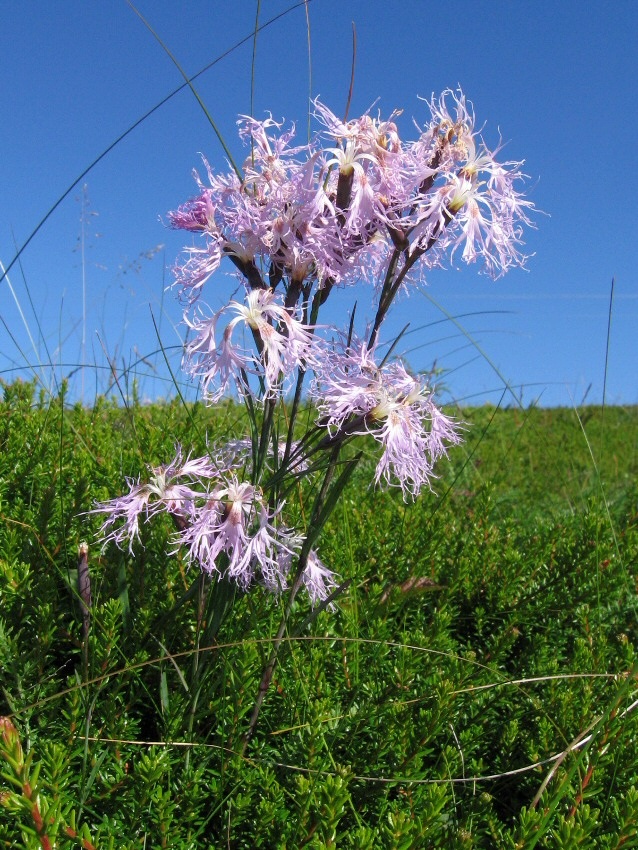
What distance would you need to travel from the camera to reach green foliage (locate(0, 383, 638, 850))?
1.49 meters

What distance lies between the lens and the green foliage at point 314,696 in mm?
1488

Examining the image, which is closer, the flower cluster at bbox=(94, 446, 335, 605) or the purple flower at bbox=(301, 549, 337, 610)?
the flower cluster at bbox=(94, 446, 335, 605)

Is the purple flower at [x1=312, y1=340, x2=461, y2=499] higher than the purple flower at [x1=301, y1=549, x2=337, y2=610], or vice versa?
the purple flower at [x1=312, y1=340, x2=461, y2=499]

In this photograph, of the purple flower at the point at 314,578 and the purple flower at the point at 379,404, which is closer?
the purple flower at the point at 379,404

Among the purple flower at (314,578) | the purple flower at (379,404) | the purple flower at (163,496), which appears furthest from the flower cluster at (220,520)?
the purple flower at (379,404)

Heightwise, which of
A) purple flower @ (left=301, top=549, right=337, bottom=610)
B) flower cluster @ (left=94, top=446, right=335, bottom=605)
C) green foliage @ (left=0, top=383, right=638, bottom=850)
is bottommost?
green foliage @ (left=0, top=383, right=638, bottom=850)

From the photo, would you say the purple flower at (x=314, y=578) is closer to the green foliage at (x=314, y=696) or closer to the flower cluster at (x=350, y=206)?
the green foliage at (x=314, y=696)

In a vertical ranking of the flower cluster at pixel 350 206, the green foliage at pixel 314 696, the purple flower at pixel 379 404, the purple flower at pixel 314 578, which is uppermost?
A: the flower cluster at pixel 350 206

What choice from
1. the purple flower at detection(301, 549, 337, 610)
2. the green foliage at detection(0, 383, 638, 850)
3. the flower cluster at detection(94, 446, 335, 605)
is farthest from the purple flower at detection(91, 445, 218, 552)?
the purple flower at detection(301, 549, 337, 610)

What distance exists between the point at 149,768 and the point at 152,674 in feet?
1.83

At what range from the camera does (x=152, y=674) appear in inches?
78.0

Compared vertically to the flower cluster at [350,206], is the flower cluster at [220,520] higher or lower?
lower

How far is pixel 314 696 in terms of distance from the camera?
188 cm

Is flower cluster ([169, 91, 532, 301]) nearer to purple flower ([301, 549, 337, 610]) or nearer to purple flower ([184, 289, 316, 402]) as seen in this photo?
purple flower ([184, 289, 316, 402])
